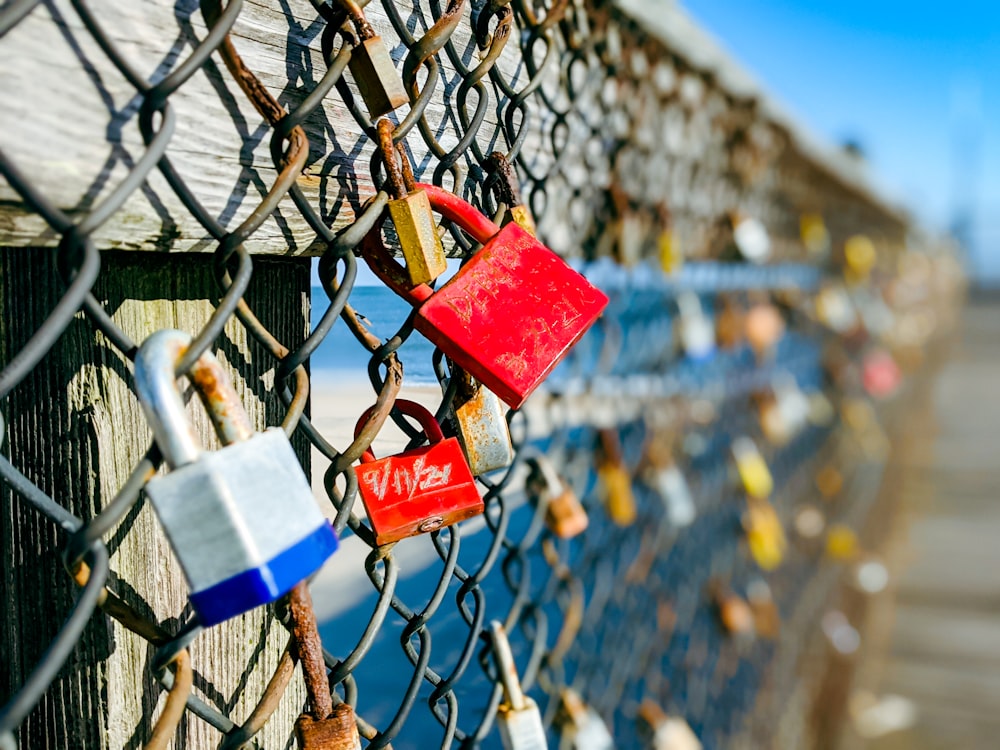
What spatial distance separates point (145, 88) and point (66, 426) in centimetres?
26

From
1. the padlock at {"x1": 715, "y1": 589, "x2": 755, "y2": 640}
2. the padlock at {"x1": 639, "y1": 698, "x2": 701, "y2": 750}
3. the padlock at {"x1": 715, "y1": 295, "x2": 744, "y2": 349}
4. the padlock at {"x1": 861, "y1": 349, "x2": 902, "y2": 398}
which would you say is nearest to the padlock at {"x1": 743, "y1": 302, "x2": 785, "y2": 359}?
the padlock at {"x1": 715, "y1": 295, "x2": 744, "y2": 349}

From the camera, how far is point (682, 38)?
5.84 ft

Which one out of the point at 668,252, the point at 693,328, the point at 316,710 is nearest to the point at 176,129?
the point at 316,710

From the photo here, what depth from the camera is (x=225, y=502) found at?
0.44m

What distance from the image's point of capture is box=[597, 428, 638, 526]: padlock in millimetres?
1755

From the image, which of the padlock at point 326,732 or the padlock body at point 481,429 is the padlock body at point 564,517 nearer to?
the padlock body at point 481,429

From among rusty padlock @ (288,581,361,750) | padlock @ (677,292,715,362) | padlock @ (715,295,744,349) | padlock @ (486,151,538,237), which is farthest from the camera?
padlock @ (715,295,744,349)

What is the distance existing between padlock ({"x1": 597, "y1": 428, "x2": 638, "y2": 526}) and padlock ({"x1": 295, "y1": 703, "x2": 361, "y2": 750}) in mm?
1207

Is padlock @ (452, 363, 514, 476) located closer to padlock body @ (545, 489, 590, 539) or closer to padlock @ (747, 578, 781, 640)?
padlock body @ (545, 489, 590, 539)

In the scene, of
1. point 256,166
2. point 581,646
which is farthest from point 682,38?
point 256,166

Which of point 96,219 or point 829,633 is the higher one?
point 96,219

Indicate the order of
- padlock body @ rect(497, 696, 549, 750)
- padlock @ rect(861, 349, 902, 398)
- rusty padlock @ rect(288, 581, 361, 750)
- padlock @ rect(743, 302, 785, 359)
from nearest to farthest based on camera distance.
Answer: rusty padlock @ rect(288, 581, 361, 750) < padlock body @ rect(497, 696, 549, 750) < padlock @ rect(743, 302, 785, 359) < padlock @ rect(861, 349, 902, 398)

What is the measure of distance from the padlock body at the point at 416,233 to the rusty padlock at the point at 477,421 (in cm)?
14

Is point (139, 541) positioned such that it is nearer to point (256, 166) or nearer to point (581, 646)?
point (256, 166)
